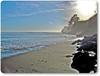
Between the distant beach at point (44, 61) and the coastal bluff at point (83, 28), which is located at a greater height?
the coastal bluff at point (83, 28)

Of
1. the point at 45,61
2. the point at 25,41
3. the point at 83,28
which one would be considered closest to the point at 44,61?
the point at 45,61

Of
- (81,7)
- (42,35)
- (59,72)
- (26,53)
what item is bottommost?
(59,72)

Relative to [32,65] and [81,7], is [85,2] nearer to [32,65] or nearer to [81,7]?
[81,7]

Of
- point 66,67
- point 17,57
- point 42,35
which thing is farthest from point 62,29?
point 17,57

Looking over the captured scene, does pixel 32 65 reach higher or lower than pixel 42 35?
lower

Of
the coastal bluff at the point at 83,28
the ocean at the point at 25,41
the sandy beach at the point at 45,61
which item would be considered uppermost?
the coastal bluff at the point at 83,28
